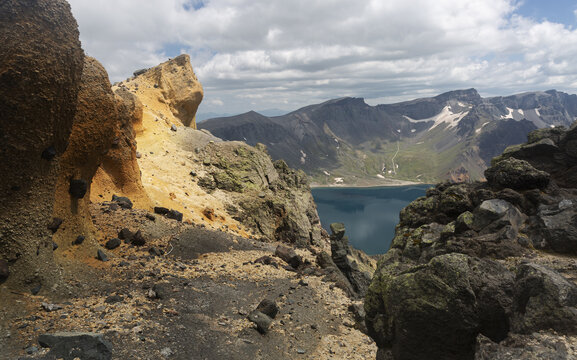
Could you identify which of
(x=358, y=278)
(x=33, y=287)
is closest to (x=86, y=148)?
(x=33, y=287)

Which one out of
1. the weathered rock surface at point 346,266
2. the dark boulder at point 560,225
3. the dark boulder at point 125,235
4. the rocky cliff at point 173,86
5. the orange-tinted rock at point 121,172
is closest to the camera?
the dark boulder at point 560,225

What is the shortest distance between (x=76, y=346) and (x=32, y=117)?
26.1 ft

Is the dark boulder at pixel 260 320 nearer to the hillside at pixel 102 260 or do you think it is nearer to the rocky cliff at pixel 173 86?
the hillside at pixel 102 260

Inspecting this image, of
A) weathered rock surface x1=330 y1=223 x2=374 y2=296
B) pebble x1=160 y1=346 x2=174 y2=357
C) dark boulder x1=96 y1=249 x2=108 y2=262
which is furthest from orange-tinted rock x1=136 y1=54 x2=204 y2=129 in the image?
pebble x1=160 y1=346 x2=174 y2=357

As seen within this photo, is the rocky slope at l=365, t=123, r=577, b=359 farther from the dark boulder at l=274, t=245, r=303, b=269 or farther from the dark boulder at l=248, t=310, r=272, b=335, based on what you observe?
the dark boulder at l=274, t=245, r=303, b=269

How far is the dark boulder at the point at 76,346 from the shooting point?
9.08 meters

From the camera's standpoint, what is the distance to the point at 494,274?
9938 mm

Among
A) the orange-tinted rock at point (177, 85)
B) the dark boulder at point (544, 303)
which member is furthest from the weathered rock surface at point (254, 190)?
the dark boulder at point (544, 303)

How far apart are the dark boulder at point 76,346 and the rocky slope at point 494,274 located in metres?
8.90

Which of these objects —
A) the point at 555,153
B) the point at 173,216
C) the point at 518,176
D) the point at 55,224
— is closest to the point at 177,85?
the point at 173,216

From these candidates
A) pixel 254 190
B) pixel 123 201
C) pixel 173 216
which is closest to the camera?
pixel 123 201

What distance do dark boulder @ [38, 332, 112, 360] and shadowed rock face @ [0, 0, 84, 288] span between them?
3799 mm

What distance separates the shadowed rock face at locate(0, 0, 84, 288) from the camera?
11156 mm

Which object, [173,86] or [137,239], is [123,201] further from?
[173,86]
